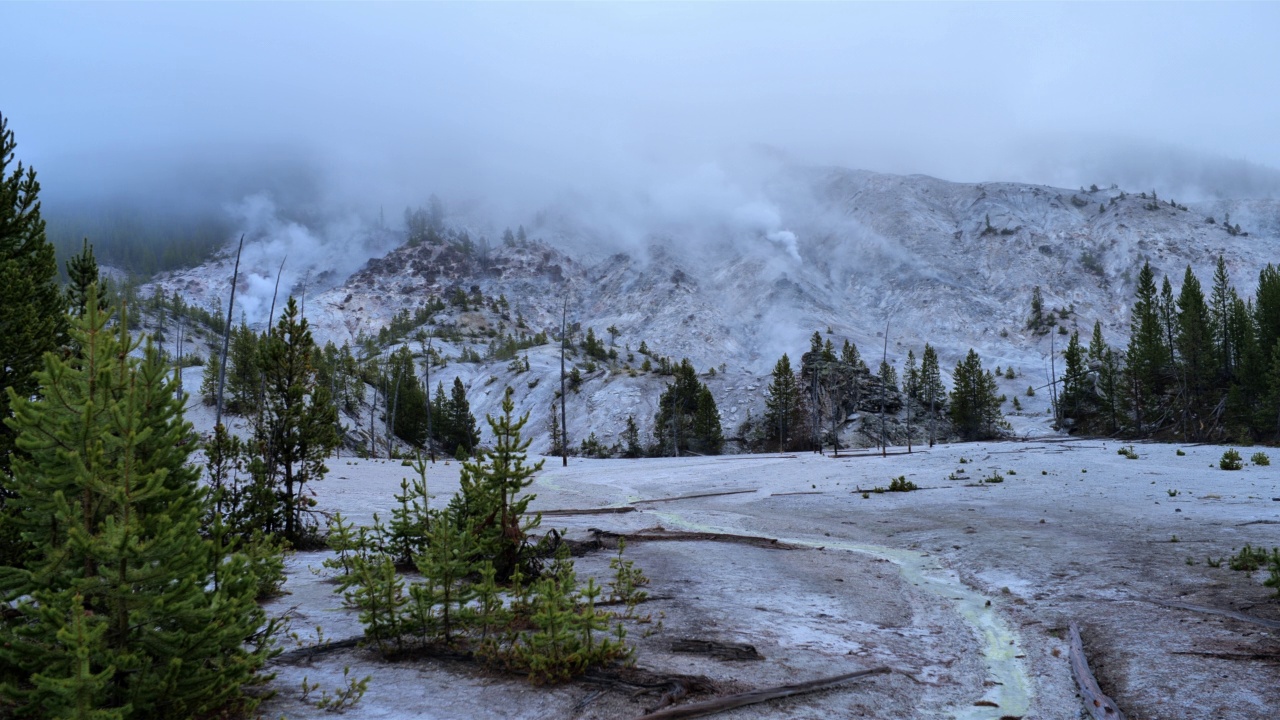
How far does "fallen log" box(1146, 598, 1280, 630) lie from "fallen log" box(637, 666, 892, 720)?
15.9 ft

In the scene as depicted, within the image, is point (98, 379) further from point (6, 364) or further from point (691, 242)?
point (691, 242)

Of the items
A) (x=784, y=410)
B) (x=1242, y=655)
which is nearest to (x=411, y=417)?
(x=784, y=410)

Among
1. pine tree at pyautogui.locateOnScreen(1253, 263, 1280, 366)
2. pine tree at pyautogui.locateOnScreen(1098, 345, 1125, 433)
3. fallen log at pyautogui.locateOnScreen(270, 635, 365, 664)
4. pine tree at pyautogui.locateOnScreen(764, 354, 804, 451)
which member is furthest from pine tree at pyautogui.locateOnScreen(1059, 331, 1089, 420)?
fallen log at pyautogui.locateOnScreen(270, 635, 365, 664)

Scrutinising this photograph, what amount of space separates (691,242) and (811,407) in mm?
116328

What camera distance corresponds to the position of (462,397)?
265 ft

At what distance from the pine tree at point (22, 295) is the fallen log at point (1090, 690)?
12492 millimetres

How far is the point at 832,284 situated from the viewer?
153250 mm

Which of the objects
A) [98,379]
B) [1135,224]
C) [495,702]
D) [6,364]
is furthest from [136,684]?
[1135,224]

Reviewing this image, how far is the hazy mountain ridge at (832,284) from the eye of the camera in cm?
10725

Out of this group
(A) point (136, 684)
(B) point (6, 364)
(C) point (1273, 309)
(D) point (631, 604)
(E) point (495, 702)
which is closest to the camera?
(A) point (136, 684)

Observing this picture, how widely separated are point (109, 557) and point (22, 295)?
856 cm

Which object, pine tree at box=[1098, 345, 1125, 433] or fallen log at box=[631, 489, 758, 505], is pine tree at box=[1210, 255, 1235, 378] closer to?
pine tree at box=[1098, 345, 1125, 433]

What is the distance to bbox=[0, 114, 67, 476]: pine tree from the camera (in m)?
9.05

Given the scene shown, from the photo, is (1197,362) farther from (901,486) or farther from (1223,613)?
(1223,613)
